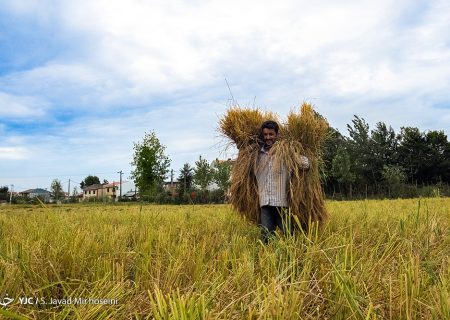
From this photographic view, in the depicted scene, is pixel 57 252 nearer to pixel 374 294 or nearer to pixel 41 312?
pixel 41 312

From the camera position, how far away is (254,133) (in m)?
4.76

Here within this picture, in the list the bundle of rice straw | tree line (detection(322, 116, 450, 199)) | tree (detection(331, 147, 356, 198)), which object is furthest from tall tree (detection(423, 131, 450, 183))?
the bundle of rice straw

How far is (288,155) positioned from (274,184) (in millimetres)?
351

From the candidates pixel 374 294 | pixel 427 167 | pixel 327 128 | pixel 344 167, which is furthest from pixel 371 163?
pixel 374 294

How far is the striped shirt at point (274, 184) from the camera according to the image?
4375mm

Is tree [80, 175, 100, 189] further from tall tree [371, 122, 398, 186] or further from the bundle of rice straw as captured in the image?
the bundle of rice straw

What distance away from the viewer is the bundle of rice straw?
435 centimetres

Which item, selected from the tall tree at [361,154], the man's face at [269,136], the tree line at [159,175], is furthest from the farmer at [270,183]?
the tall tree at [361,154]

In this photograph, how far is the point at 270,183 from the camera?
443cm

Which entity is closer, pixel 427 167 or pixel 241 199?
pixel 241 199

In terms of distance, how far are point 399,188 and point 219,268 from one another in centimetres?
3040

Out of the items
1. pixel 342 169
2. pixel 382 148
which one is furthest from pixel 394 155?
pixel 342 169

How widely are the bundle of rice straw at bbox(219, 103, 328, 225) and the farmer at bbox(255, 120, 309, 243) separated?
7 cm

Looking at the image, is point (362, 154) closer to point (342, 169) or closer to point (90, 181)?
point (342, 169)
